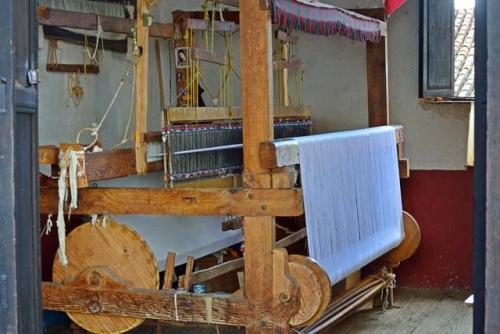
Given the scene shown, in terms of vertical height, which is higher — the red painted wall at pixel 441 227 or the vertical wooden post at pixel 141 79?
the vertical wooden post at pixel 141 79

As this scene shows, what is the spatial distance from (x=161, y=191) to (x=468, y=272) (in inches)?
112

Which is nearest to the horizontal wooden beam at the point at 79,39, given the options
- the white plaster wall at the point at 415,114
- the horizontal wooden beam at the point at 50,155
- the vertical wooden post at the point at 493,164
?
the horizontal wooden beam at the point at 50,155

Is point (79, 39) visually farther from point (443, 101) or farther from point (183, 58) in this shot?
point (443, 101)

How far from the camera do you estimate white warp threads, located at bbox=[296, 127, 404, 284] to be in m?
3.79

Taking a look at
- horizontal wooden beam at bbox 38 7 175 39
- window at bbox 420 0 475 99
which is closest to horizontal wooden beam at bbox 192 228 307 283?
horizontal wooden beam at bbox 38 7 175 39

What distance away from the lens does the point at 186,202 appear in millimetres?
3652

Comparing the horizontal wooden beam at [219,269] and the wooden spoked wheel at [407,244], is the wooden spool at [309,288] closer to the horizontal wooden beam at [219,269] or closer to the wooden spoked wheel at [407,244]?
the horizontal wooden beam at [219,269]

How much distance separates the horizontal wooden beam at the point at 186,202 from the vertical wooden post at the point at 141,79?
0.16 m

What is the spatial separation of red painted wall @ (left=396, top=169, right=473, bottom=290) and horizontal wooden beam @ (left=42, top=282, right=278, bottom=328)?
2497 mm

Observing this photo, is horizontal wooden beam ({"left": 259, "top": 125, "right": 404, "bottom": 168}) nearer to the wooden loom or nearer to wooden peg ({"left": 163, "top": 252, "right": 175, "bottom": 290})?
the wooden loom

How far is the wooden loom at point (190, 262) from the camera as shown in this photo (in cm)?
355

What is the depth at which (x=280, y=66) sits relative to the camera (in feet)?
16.3

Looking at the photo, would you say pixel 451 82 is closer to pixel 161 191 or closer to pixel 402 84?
pixel 402 84

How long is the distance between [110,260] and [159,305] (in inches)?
12.2
